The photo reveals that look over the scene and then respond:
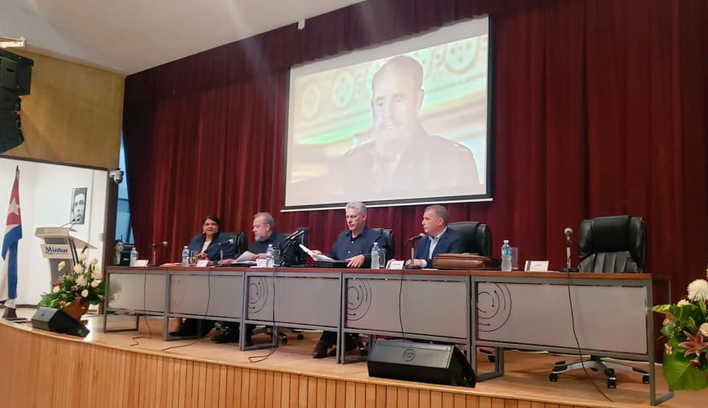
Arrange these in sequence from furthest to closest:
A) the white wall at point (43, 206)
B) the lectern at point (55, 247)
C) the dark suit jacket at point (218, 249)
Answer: the white wall at point (43, 206) → the lectern at point (55, 247) → the dark suit jacket at point (218, 249)

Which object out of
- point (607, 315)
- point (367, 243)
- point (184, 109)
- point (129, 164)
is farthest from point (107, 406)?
point (129, 164)

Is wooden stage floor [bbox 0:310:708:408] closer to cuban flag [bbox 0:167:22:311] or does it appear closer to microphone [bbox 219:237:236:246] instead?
microphone [bbox 219:237:236:246]

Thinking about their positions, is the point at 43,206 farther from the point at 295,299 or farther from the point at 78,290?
the point at 295,299

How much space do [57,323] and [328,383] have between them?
2309 millimetres

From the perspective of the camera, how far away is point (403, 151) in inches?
188

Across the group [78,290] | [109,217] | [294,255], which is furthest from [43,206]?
[294,255]

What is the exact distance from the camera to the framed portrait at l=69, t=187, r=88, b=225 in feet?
24.6

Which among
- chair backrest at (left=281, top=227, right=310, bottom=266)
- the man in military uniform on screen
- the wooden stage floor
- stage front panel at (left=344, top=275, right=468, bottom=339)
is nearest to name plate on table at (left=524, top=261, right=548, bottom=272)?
stage front panel at (left=344, top=275, right=468, bottom=339)

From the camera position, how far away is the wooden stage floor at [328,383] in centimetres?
178

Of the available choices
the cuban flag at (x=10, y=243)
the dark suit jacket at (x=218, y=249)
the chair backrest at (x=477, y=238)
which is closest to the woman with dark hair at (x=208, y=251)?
the dark suit jacket at (x=218, y=249)

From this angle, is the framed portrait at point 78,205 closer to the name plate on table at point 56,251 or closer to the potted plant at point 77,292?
the name plate on table at point 56,251

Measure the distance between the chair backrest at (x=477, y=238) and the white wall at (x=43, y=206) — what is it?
207 inches

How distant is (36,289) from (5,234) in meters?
1.10

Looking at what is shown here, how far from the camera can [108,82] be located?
723cm
